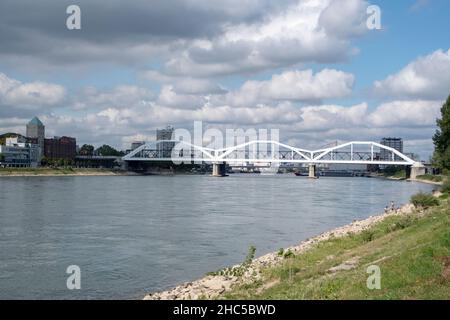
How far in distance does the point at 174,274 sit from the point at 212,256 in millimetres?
3408

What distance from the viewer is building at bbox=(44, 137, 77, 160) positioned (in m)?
147

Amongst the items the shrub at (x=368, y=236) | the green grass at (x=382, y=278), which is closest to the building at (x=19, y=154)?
the shrub at (x=368, y=236)

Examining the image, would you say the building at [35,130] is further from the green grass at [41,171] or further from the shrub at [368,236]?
the shrub at [368,236]

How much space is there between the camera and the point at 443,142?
155 feet

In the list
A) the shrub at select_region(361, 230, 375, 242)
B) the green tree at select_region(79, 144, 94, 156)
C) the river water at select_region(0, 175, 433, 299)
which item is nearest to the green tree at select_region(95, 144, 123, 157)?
the green tree at select_region(79, 144, 94, 156)

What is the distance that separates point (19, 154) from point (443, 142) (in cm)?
10299

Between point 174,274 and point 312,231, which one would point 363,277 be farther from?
point 312,231

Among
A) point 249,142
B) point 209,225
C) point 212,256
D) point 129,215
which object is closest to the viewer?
point 212,256

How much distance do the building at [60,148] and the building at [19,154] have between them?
24.6 feet

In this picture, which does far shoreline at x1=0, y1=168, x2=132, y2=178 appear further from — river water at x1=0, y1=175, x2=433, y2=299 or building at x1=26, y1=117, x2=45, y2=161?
river water at x1=0, y1=175, x2=433, y2=299

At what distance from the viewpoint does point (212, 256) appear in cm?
1962

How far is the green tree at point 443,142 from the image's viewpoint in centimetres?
4478

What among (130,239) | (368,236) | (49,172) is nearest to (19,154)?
(49,172)
